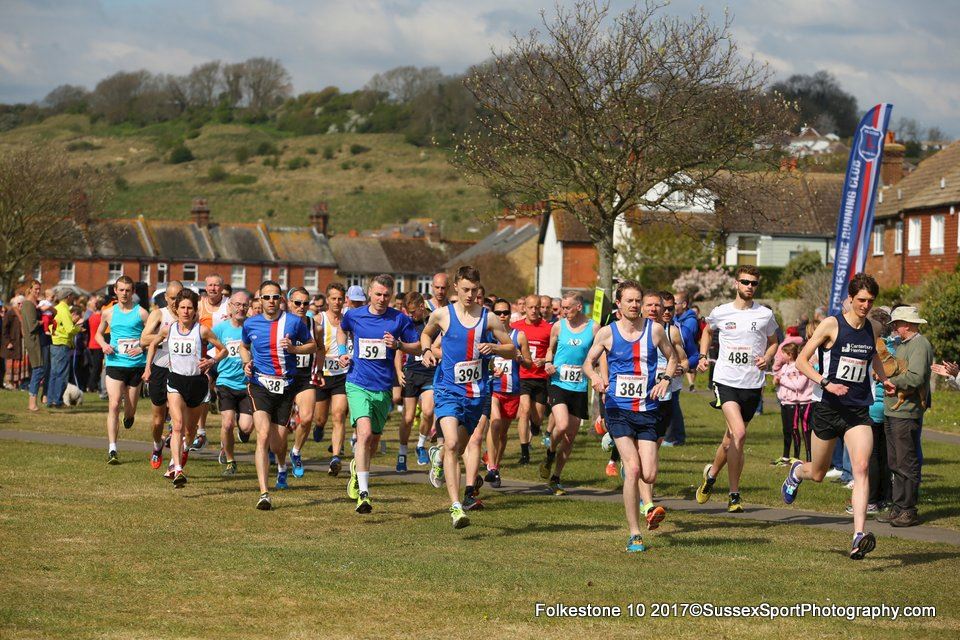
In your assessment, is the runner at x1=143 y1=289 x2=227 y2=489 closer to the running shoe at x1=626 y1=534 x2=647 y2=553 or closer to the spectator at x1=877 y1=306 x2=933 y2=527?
the running shoe at x1=626 y1=534 x2=647 y2=553

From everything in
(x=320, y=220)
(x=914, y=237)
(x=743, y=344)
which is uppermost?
(x=320, y=220)

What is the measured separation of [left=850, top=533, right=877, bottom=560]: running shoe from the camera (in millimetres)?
9797

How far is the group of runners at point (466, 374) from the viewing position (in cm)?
1070

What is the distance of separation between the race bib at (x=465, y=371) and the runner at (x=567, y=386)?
8.32 ft

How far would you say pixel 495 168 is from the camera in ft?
76.5

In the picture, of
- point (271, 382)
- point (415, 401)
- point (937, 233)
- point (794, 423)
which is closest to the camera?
point (271, 382)

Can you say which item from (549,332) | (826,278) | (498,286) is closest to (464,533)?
(549,332)

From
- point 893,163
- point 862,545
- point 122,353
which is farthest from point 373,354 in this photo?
point 893,163

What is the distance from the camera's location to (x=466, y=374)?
11.5 meters

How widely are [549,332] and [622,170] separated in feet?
21.9

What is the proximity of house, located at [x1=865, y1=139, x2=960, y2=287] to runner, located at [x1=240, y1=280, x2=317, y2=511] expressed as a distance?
114 feet

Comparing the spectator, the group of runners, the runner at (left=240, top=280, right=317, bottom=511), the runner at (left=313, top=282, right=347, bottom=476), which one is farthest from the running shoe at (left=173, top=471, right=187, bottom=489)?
the spectator

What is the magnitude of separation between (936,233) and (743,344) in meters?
36.0

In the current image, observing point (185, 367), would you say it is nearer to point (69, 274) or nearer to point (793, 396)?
point (793, 396)
